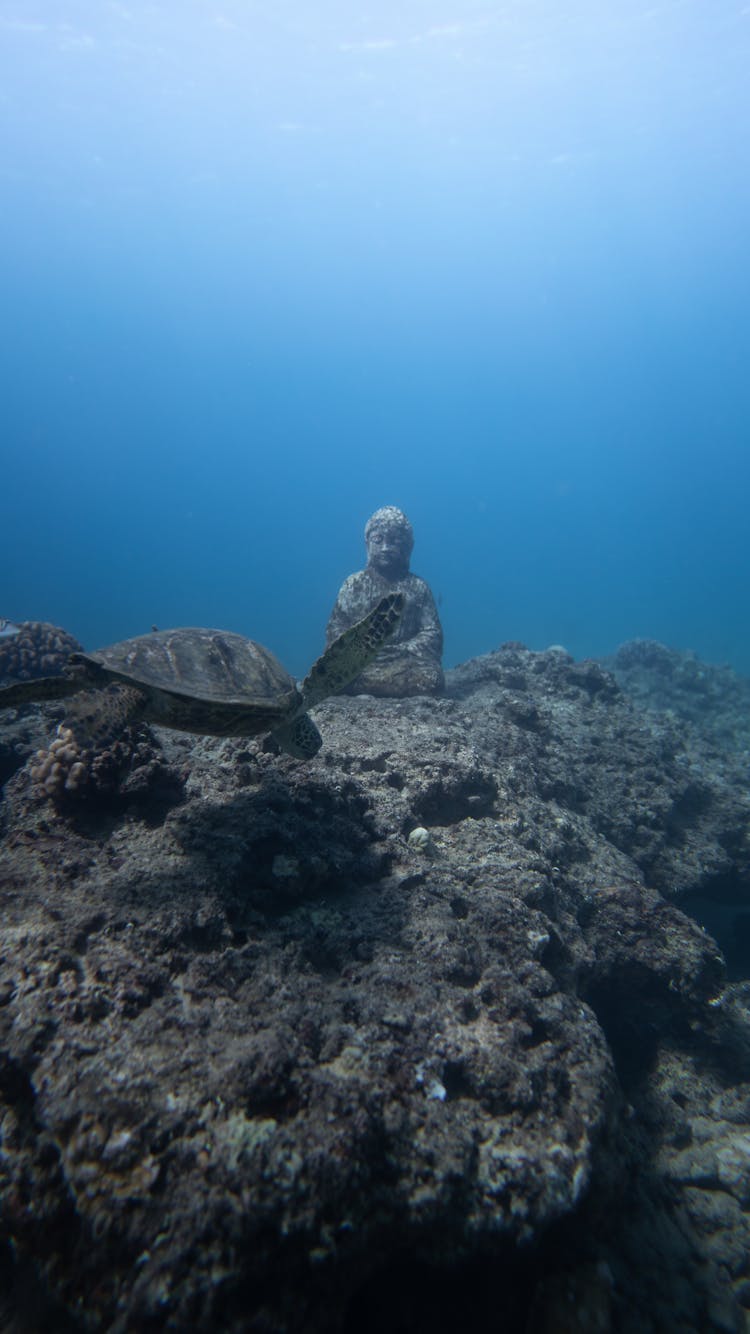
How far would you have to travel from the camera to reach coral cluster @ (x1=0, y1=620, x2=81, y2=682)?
9844 mm

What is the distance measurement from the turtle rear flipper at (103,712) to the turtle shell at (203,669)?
10.2 inches

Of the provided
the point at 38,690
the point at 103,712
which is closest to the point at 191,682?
the point at 103,712

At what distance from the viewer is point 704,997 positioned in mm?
5449

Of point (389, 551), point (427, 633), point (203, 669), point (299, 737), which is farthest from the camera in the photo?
point (389, 551)

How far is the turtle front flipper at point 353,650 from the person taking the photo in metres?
4.82

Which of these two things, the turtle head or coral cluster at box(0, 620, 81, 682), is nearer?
the turtle head

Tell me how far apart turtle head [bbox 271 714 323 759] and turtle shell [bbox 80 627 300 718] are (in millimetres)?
485

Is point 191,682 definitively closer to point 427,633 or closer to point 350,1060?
point 350,1060

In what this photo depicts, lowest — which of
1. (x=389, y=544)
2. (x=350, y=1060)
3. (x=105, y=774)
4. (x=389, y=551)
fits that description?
(x=350, y=1060)

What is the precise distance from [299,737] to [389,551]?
7622 mm

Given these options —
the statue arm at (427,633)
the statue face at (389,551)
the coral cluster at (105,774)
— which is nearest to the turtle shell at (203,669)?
the coral cluster at (105,774)

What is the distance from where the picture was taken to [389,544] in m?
12.5

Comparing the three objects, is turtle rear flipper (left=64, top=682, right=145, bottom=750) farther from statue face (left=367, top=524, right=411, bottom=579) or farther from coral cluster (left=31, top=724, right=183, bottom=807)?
statue face (left=367, top=524, right=411, bottom=579)

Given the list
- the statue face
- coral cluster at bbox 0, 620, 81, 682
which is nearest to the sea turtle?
coral cluster at bbox 0, 620, 81, 682
